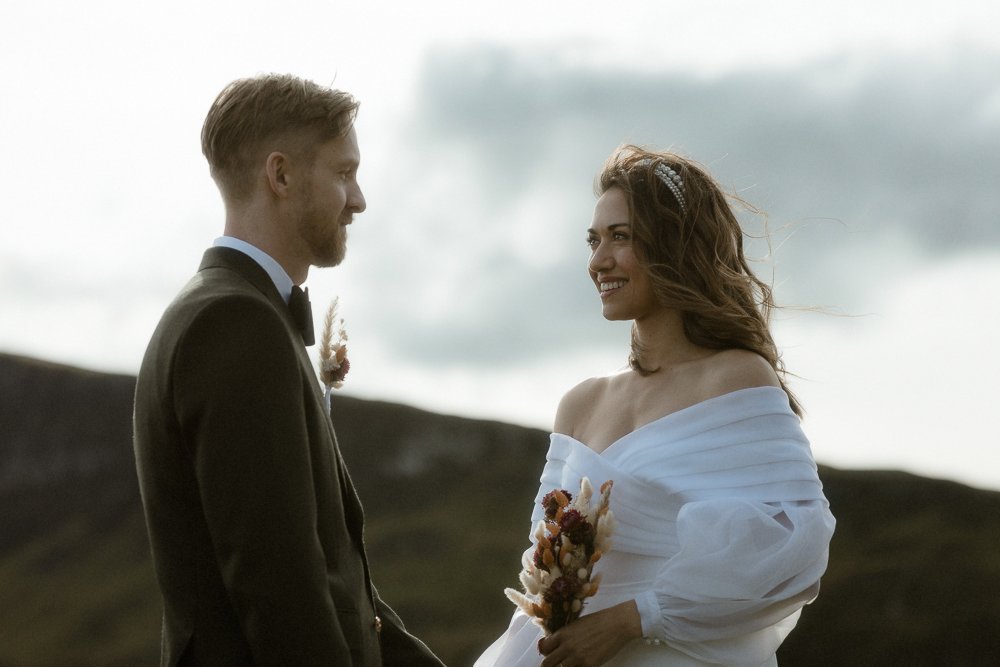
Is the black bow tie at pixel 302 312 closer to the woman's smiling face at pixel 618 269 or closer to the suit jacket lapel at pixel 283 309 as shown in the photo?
the suit jacket lapel at pixel 283 309

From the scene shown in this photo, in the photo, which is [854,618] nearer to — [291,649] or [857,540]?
[857,540]

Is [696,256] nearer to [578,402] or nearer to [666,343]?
[666,343]

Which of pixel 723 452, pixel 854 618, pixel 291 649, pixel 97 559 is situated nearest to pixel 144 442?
pixel 291 649

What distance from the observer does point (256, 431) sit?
8.36 ft

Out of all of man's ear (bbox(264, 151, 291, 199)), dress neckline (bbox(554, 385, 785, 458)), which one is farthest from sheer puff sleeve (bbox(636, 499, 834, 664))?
man's ear (bbox(264, 151, 291, 199))

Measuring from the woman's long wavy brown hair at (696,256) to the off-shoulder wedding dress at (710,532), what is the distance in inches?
11.8

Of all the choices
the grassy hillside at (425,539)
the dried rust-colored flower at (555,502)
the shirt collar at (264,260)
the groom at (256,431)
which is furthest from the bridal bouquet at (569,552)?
the grassy hillside at (425,539)

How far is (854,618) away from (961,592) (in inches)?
36.4

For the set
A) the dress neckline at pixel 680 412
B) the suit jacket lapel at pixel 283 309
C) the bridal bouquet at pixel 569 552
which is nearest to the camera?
the suit jacket lapel at pixel 283 309

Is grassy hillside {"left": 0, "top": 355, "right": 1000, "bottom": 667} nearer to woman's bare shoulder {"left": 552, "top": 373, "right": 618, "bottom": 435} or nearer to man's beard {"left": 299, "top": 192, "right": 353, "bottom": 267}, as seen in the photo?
woman's bare shoulder {"left": 552, "top": 373, "right": 618, "bottom": 435}

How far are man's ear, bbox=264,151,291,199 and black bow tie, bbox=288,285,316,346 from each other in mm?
280

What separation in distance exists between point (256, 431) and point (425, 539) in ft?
24.9

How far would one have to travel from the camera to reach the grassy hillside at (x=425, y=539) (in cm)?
878

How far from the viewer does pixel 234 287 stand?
274cm
